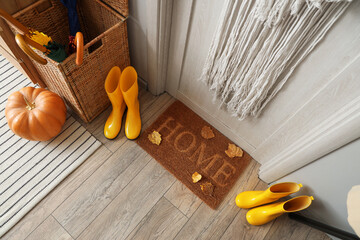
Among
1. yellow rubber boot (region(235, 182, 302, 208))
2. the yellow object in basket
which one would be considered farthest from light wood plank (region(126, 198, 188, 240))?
the yellow object in basket

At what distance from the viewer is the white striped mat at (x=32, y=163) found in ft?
3.86

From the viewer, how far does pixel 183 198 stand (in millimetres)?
1272

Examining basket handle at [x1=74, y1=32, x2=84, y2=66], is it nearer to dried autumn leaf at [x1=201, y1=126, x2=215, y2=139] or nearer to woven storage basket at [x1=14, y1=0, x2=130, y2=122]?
woven storage basket at [x1=14, y1=0, x2=130, y2=122]

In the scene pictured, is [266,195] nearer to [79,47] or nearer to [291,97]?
[291,97]

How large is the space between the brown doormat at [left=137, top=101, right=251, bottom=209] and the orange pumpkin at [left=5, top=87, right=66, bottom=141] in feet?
1.55

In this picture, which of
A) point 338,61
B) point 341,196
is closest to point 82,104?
point 338,61

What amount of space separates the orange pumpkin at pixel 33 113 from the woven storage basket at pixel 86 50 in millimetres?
89

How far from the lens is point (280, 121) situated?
3.56 ft

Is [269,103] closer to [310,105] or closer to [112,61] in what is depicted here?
[310,105]

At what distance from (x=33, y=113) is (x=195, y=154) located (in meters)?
0.88

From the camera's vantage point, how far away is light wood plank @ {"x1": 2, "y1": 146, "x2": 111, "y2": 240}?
1.13m

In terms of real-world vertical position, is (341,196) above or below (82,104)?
above

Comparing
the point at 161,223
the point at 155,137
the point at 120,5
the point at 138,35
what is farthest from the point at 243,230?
the point at 120,5

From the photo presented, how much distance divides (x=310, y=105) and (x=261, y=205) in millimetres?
594
